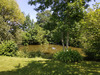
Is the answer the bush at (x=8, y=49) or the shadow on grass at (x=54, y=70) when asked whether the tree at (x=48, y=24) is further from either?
the shadow on grass at (x=54, y=70)

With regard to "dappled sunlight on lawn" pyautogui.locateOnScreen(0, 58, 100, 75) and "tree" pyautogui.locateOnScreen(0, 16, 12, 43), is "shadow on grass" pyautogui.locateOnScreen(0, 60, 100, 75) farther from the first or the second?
"tree" pyautogui.locateOnScreen(0, 16, 12, 43)

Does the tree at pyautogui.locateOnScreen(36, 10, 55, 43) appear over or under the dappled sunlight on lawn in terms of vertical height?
over

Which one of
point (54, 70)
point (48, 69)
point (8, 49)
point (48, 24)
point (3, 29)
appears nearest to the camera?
point (54, 70)

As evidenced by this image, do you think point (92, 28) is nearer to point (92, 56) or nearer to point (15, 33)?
point (92, 56)

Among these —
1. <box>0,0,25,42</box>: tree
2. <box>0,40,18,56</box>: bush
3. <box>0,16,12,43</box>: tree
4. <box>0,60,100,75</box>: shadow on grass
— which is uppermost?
<box>0,0,25,42</box>: tree

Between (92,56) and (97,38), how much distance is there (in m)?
3.01

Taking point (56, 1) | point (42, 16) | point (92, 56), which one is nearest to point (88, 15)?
point (56, 1)

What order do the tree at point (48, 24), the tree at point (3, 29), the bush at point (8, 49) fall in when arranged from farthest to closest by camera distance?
1. the tree at point (3, 29)
2. the tree at point (48, 24)
3. the bush at point (8, 49)

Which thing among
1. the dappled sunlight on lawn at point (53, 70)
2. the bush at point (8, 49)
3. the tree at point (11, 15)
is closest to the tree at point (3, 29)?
the tree at point (11, 15)

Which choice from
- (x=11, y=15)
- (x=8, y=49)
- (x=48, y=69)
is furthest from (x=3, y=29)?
(x=48, y=69)

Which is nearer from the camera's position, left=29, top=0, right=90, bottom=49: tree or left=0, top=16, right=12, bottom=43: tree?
left=29, top=0, right=90, bottom=49: tree

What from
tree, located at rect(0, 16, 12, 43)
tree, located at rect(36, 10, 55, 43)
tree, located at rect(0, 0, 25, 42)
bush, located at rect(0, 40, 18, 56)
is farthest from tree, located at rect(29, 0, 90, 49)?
tree, located at rect(0, 16, 12, 43)

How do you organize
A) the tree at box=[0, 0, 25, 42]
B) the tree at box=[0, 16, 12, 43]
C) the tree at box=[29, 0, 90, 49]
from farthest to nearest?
1. the tree at box=[0, 0, 25, 42]
2. the tree at box=[0, 16, 12, 43]
3. the tree at box=[29, 0, 90, 49]

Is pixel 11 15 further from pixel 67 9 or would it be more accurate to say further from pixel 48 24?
pixel 67 9
